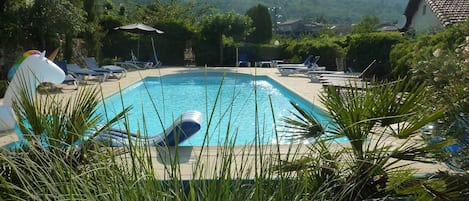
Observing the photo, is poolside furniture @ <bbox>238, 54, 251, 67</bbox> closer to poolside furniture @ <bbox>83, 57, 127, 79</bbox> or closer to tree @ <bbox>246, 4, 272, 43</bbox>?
tree @ <bbox>246, 4, 272, 43</bbox>

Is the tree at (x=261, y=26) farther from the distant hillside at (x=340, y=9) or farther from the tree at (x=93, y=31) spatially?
the distant hillside at (x=340, y=9)

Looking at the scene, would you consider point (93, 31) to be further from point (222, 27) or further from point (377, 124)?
point (377, 124)

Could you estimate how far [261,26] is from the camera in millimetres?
26047

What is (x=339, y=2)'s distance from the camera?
105188mm

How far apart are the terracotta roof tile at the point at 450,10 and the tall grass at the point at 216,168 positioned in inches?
680

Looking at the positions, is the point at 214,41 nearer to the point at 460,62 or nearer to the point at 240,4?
the point at 460,62

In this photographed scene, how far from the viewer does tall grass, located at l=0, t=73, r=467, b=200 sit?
164cm

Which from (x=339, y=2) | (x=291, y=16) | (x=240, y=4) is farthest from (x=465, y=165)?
(x=339, y=2)

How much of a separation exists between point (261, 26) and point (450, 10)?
10.3 meters

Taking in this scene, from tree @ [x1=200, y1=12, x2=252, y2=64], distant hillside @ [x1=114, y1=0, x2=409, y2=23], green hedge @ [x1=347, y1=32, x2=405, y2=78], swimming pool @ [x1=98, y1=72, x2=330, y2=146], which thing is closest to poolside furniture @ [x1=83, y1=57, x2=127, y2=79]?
swimming pool @ [x1=98, y1=72, x2=330, y2=146]

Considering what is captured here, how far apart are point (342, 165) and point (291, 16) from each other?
9674cm

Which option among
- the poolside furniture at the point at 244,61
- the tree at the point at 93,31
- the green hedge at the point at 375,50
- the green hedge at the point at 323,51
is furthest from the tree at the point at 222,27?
the green hedge at the point at 375,50

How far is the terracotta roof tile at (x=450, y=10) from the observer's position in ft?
59.9

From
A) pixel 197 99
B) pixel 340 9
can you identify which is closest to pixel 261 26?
pixel 197 99
